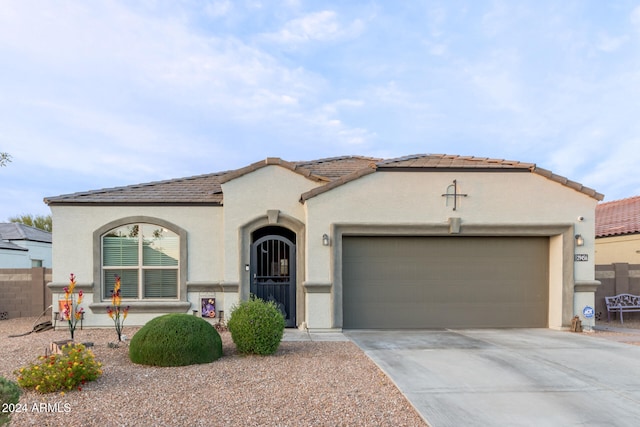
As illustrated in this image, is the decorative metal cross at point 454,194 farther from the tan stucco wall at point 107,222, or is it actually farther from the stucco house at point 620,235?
the stucco house at point 620,235

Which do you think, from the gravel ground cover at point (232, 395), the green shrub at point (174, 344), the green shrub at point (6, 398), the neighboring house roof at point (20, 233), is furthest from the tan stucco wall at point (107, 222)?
the neighboring house roof at point (20, 233)

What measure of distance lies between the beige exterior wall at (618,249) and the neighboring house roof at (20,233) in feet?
96.0

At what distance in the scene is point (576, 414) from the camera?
498cm

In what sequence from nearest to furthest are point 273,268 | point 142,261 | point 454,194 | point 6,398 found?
point 6,398 < point 454,194 < point 273,268 < point 142,261

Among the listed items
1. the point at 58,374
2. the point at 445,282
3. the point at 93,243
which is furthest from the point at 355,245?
the point at 58,374

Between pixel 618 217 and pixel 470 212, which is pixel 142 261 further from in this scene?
pixel 618 217

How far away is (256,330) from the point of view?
7453mm

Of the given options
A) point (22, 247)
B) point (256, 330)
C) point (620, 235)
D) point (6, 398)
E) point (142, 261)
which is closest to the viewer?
point (6, 398)

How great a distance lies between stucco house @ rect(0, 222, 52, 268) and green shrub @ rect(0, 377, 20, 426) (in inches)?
848

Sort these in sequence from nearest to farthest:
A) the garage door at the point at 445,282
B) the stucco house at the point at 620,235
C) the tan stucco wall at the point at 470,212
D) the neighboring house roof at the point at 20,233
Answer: the tan stucco wall at the point at 470,212, the garage door at the point at 445,282, the stucco house at the point at 620,235, the neighboring house roof at the point at 20,233

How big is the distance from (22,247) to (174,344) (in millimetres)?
22406

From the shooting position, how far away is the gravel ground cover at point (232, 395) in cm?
472

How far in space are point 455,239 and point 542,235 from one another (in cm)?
210

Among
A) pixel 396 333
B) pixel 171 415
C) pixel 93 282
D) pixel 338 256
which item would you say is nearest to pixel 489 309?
pixel 396 333
